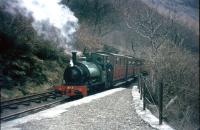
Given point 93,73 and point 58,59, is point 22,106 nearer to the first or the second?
point 93,73

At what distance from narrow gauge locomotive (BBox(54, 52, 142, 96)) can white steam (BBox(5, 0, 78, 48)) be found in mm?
4186

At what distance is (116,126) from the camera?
29.9 ft

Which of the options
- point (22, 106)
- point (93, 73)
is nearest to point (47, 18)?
point (93, 73)

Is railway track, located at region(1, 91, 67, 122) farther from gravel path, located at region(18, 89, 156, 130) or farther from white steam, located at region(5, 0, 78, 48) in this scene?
white steam, located at region(5, 0, 78, 48)

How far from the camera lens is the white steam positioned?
19.2 metres

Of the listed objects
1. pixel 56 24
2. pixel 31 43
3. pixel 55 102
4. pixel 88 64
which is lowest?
pixel 55 102

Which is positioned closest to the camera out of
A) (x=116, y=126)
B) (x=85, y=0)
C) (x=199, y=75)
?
(x=116, y=126)

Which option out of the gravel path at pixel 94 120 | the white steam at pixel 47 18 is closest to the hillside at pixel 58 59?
the white steam at pixel 47 18

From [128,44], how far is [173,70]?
25.7 meters

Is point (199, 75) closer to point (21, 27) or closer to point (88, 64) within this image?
point (88, 64)

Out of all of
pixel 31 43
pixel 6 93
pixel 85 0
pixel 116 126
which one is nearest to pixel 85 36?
pixel 85 0

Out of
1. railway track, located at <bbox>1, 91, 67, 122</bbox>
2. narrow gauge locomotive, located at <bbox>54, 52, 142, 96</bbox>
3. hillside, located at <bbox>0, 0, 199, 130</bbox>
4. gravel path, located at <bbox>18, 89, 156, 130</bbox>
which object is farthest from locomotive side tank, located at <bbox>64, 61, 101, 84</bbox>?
gravel path, located at <bbox>18, 89, 156, 130</bbox>

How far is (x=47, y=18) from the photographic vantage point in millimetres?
22469

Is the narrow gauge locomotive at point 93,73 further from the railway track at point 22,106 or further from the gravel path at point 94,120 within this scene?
the gravel path at point 94,120
